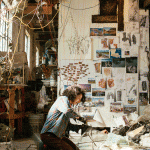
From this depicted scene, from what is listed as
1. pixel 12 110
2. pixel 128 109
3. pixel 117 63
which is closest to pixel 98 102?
pixel 128 109

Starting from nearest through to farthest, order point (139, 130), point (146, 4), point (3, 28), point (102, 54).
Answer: point (139, 130), point (3, 28), point (146, 4), point (102, 54)

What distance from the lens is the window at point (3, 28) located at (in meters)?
3.22

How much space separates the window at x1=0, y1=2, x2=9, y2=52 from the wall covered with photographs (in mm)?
988

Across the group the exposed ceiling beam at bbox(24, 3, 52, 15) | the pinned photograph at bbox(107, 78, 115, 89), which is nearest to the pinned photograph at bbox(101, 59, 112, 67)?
the pinned photograph at bbox(107, 78, 115, 89)

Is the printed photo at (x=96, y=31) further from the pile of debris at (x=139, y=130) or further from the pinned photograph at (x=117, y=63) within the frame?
the pile of debris at (x=139, y=130)

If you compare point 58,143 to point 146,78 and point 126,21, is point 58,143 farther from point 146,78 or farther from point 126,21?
point 126,21

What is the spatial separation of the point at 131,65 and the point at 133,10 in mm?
1075

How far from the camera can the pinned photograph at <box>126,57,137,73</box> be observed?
380cm

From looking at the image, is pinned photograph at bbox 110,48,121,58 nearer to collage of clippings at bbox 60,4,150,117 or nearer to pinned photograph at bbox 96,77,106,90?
collage of clippings at bbox 60,4,150,117

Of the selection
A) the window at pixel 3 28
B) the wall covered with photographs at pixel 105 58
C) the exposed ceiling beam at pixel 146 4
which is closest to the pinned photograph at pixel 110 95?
the wall covered with photographs at pixel 105 58

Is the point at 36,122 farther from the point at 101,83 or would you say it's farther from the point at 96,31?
the point at 96,31

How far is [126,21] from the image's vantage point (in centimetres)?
384

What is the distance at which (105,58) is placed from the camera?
3.79 meters

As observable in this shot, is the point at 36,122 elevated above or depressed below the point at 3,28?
below
